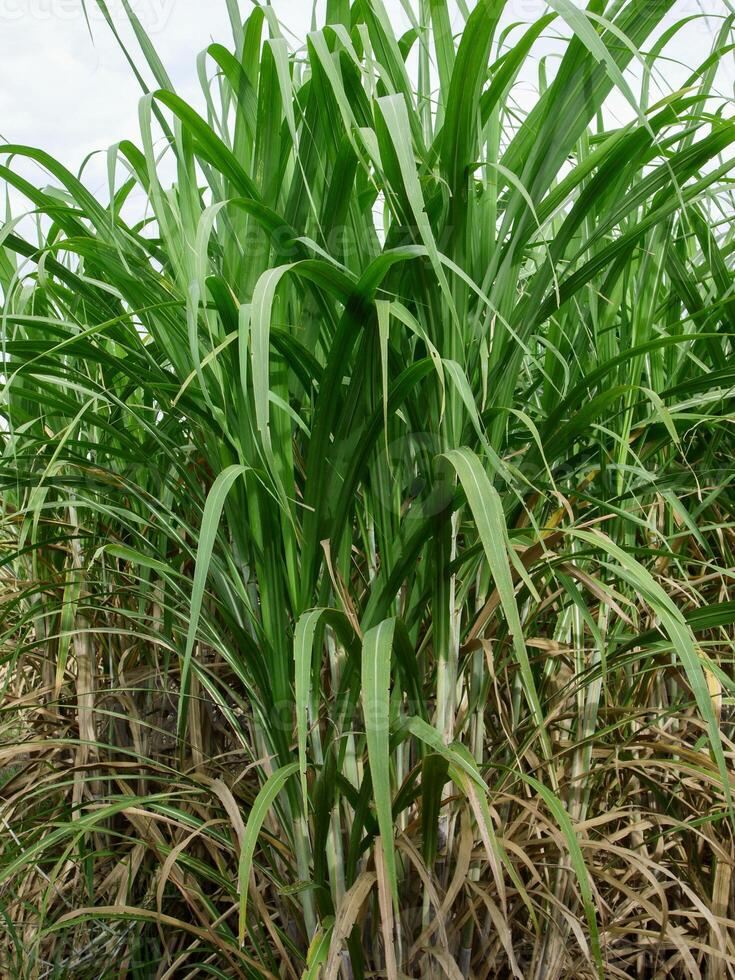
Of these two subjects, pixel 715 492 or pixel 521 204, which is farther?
pixel 715 492

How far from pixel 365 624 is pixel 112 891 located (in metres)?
0.51

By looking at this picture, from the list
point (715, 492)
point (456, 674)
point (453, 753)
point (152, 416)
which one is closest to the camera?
point (453, 753)

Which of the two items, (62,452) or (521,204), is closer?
(521,204)

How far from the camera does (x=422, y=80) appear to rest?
729mm

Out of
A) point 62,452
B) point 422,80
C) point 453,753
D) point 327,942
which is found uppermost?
point 422,80

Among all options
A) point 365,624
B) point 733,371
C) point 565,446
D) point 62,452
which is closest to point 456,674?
point 365,624

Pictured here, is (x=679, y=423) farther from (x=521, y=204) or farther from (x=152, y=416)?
(x=152, y=416)

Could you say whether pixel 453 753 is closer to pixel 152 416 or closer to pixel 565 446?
pixel 565 446

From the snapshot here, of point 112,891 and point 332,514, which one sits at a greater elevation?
point 332,514

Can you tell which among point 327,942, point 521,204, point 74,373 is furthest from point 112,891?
point 521,204

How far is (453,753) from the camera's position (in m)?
0.55

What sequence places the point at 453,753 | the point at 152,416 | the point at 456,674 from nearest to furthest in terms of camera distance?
the point at 453,753
the point at 456,674
the point at 152,416

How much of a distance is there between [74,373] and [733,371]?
536mm

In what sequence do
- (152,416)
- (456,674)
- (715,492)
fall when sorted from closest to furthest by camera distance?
(456,674)
(715,492)
(152,416)
